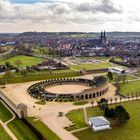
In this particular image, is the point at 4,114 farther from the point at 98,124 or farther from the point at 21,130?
the point at 98,124

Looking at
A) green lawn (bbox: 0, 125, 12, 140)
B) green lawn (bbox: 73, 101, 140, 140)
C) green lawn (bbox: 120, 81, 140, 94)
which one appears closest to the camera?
green lawn (bbox: 73, 101, 140, 140)

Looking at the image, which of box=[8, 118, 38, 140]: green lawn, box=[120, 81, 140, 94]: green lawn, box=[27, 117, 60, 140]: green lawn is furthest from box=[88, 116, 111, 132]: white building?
box=[120, 81, 140, 94]: green lawn

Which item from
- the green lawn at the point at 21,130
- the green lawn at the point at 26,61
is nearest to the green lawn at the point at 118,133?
the green lawn at the point at 21,130

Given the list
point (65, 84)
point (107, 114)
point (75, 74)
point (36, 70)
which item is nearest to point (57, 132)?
point (107, 114)

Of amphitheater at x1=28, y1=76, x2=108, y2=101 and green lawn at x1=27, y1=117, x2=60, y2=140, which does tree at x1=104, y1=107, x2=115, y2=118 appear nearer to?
green lawn at x1=27, y1=117, x2=60, y2=140

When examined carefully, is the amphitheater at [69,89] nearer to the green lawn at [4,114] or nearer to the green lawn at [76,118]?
the green lawn at [76,118]

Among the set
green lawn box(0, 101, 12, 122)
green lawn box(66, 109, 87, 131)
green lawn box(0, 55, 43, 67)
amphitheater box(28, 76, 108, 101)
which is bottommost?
green lawn box(0, 101, 12, 122)
